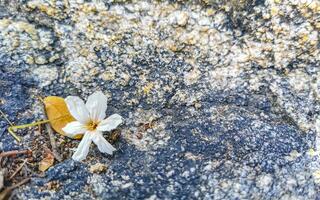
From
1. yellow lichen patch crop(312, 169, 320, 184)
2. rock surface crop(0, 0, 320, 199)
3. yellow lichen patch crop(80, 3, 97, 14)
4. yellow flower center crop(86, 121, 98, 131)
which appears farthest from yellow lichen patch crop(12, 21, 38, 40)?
yellow lichen patch crop(312, 169, 320, 184)

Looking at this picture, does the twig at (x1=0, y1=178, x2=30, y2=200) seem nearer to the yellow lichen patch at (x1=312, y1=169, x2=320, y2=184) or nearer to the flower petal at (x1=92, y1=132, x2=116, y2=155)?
the flower petal at (x1=92, y1=132, x2=116, y2=155)

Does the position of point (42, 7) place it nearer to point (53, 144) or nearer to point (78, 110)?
point (78, 110)

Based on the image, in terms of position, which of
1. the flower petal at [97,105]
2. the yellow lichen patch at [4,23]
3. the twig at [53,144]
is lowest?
the twig at [53,144]

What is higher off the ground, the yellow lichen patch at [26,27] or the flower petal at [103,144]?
the yellow lichen patch at [26,27]

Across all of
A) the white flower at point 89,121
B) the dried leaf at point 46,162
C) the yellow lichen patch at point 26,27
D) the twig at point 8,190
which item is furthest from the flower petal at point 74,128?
the yellow lichen patch at point 26,27

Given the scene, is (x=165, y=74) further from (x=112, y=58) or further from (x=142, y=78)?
(x=112, y=58)

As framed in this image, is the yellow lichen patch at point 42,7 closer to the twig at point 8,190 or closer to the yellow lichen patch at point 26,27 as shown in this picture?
the yellow lichen patch at point 26,27

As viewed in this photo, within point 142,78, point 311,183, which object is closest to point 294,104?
point 311,183
